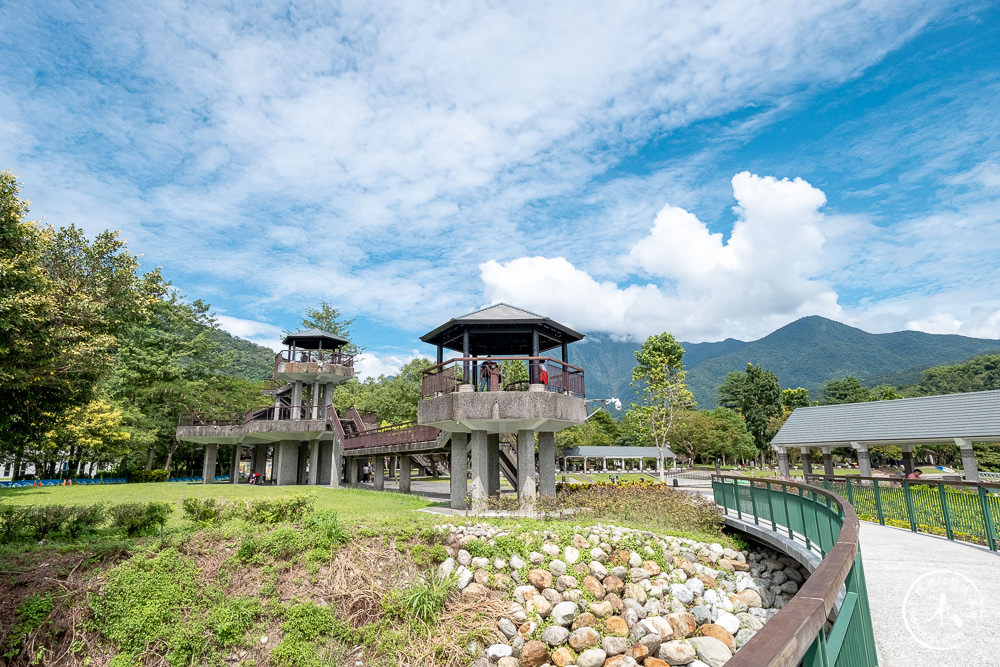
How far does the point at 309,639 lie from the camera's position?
9.74m

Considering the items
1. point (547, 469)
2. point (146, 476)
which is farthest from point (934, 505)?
point (146, 476)

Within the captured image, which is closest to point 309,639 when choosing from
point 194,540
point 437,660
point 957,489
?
point 437,660

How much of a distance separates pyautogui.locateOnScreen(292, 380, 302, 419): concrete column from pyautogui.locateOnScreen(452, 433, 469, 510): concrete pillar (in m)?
17.7

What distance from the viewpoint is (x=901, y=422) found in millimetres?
28188

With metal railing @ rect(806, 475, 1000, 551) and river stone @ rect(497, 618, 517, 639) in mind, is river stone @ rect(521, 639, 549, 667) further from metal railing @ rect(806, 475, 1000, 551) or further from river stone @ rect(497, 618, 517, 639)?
metal railing @ rect(806, 475, 1000, 551)

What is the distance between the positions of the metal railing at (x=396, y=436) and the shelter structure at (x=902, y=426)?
2392 cm

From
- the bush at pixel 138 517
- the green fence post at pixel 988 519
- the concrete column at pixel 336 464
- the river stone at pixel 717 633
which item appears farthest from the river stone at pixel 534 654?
the concrete column at pixel 336 464

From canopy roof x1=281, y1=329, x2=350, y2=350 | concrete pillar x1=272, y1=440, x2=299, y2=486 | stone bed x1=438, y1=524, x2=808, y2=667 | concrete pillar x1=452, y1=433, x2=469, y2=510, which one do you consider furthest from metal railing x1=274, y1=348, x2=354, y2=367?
stone bed x1=438, y1=524, x2=808, y2=667

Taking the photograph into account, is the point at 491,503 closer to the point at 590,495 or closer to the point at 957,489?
the point at 590,495

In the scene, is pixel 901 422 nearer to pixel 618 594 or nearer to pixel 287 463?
Answer: pixel 618 594

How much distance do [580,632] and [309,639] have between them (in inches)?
201

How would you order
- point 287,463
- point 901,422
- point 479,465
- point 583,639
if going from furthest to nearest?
point 287,463 < point 901,422 < point 479,465 < point 583,639

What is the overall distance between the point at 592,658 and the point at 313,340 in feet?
94.2

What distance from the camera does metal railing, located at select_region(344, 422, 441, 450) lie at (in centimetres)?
2217
